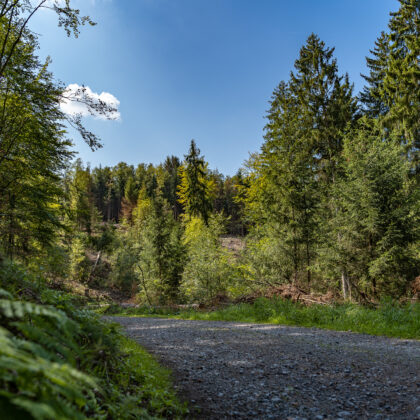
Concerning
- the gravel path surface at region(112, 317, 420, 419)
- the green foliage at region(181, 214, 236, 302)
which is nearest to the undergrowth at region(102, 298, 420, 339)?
the gravel path surface at region(112, 317, 420, 419)

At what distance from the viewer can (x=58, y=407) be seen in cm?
91

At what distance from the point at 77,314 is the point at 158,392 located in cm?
146

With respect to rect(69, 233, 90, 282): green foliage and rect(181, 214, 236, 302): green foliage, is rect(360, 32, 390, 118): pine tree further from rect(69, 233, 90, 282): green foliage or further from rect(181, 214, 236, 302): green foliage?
rect(69, 233, 90, 282): green foliage

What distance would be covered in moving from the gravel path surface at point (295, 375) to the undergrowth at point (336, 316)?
123cm

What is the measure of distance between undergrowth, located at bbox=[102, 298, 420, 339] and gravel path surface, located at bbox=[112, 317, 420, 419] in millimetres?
1229

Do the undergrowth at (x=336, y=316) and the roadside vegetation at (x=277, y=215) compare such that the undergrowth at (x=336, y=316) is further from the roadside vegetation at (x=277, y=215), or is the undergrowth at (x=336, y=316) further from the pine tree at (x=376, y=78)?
the pine tree at (x=376, y=78)

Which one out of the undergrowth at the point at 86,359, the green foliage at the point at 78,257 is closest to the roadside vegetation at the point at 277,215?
the undergrowth at the point at 86,359

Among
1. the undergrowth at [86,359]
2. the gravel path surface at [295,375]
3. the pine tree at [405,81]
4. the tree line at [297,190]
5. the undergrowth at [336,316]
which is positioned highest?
the pine tree at [405,81]

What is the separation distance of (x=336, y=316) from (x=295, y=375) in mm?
6439

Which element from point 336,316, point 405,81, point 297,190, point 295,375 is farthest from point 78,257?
point 405,81

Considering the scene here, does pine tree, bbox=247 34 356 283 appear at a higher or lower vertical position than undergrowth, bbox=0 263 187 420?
higher

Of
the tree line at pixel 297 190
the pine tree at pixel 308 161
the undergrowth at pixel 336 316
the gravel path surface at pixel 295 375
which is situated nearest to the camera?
the gravel path surface at pixel 295 375

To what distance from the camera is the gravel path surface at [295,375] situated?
3346 mm

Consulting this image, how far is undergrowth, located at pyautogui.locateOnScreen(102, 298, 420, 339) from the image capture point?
26.9 feet
